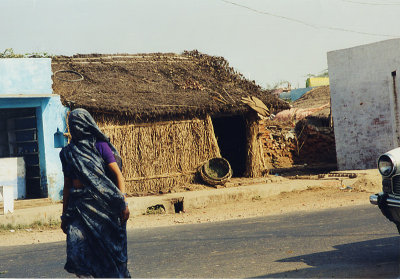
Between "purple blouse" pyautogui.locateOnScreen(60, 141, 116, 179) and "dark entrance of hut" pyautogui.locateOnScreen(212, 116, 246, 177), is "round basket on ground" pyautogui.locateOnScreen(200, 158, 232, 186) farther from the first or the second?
"purple blouse" pyautogui.locateOnScreen(60, 141, 116, 179)

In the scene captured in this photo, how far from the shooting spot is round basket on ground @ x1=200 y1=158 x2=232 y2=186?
16.6 metres

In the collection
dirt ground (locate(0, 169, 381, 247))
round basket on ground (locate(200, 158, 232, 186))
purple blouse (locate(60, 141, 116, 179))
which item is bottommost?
dirt ground (locate(0, 169, 381, 247))

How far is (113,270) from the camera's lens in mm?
5176

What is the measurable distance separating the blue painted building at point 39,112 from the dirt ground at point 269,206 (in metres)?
2.64

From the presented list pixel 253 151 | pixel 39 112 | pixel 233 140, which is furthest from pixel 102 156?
pixel 233 140

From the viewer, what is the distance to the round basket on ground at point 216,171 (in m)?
16.6

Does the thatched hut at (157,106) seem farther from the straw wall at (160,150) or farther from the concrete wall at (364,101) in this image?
the concrete wall at (364,101)

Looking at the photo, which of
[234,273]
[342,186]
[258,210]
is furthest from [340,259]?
[342,186]

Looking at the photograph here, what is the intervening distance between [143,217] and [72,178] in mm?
8715

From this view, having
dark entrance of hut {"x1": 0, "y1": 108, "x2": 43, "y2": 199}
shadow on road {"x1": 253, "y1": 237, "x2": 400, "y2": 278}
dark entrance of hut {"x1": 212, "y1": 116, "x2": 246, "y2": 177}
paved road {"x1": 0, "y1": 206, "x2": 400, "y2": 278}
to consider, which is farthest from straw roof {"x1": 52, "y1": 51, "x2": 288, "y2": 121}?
shadow on road {"x1": 253, "y1": 237, "x2": 400, "y2": 278}

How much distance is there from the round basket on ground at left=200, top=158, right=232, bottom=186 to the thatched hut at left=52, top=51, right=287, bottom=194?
0.22m

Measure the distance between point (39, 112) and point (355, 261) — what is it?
1065 centimetres

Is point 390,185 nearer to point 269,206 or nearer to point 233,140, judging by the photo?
point 269,206

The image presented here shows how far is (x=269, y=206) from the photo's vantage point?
14133 millimetres
